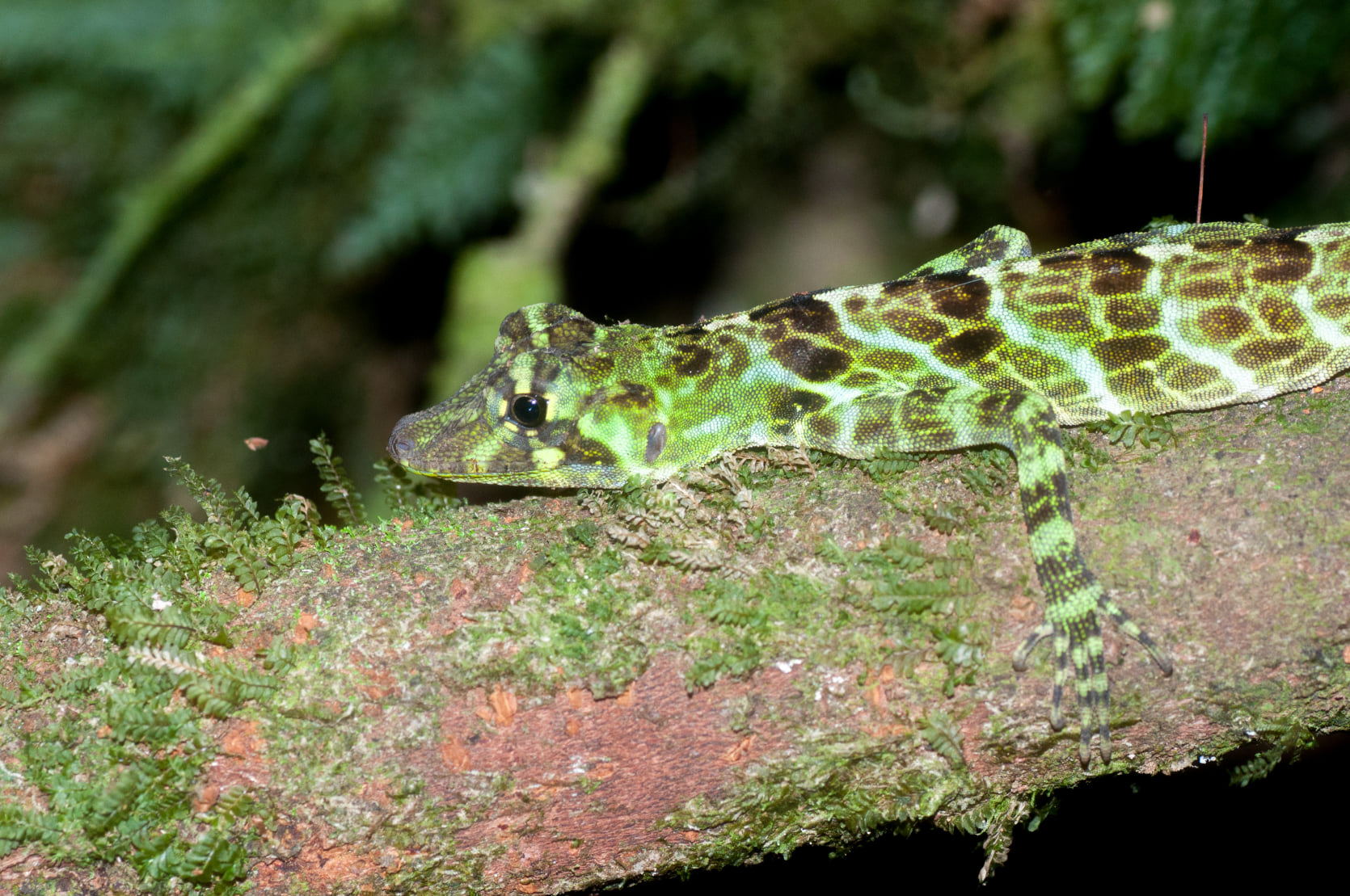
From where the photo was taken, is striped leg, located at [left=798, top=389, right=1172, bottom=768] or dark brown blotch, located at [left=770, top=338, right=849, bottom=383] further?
dark brown blotch, located at [left=770, top=338, right=849, bottom=383]

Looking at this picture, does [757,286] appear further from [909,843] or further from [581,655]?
[581,655]

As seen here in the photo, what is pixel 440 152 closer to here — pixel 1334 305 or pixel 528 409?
pixel 528 409

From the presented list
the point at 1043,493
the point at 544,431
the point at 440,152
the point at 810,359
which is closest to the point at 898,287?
the point at 810,359

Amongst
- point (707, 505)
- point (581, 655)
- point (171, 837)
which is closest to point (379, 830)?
point (171, 837)

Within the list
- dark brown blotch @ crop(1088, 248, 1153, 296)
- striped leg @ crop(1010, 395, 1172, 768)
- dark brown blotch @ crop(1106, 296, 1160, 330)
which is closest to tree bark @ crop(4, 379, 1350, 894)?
striped leg @ crop(1010, 395, 1172, 768)

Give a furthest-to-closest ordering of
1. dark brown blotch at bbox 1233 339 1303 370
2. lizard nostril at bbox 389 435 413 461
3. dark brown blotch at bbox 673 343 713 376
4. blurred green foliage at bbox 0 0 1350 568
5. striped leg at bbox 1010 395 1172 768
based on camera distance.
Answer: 1. blurred green foliage at bbox 0 0 1350 568
2. dark brown blotch at bbox 673 343 713 376
3. lizard nostril at bbox 389 435 413 461
4. dark brown blotch at bbox 1233 339 1303 370
5. striped leg at bbox 1010 395 1172 768

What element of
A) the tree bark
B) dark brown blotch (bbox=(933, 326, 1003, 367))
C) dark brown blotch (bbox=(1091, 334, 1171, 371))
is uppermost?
dark brown blotch (bbox=(933, 326, 1003, 367))

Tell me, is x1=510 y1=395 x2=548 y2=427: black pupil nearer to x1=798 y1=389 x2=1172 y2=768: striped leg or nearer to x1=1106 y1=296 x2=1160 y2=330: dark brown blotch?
x1=798 y1=389 x2=1172 y2=768: striped leg

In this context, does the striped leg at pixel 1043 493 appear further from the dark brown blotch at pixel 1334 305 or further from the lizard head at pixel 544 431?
the dark brown blotch at pixel 1334 305
